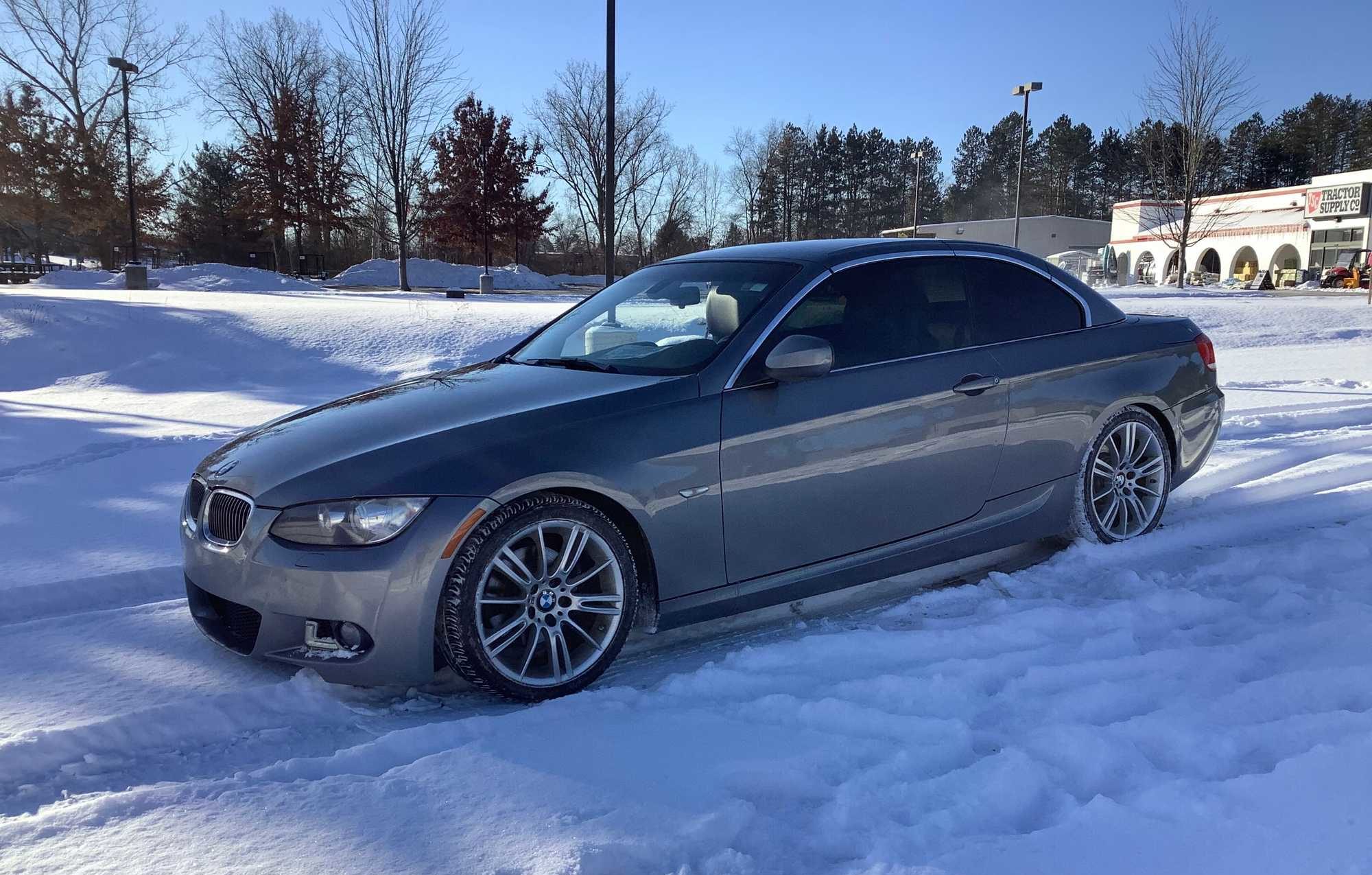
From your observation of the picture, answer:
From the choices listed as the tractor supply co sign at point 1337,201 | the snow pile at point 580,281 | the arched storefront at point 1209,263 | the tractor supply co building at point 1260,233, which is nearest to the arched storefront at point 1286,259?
the tractor supply co building at point 1260,233

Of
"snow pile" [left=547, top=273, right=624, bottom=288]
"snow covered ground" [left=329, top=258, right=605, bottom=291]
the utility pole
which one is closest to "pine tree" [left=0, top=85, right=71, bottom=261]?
"snow covered ground" [left=329, top=258, right=605, bottom=291]

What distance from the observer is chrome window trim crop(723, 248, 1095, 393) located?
3725 mm

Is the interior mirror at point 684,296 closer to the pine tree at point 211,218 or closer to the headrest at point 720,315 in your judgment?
the headrest at point 720,315

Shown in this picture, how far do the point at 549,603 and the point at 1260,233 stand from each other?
5872 cm

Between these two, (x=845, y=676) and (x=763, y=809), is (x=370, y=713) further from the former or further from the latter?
(x=845, y=676)

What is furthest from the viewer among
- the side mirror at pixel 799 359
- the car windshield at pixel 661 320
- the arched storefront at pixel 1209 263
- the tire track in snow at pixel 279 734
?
the arched storefront at pixel 1209 263

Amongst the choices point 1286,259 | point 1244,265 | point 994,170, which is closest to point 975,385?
point 1286,259

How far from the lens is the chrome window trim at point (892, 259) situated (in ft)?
12.2

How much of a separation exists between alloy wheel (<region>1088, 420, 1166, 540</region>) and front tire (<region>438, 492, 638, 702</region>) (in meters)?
2.67

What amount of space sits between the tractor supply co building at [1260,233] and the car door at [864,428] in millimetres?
45454

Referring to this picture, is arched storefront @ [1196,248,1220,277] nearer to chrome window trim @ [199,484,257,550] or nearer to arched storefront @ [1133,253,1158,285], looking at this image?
arched storefront @ [1133,253,1158,285]

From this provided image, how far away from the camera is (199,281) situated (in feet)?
109

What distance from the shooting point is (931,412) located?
404 cm

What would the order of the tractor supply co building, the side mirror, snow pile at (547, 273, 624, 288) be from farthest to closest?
the tractor supply co building → snow pile at (547, 273, 624, 288) → the side mirror
